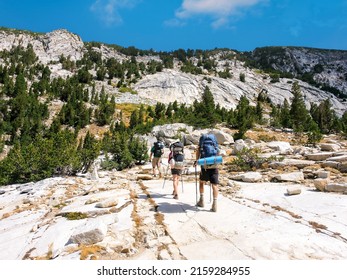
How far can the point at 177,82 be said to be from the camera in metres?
81.1

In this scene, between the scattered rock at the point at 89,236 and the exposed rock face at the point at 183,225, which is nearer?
the exposed rock face at the point at 183,225

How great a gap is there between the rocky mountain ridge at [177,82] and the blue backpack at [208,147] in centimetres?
5888

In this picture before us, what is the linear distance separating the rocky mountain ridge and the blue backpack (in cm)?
5888

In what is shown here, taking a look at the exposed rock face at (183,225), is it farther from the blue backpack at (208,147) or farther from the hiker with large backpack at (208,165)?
the blue backpack at (208,147)

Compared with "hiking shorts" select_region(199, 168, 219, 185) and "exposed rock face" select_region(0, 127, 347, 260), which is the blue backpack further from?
"exposed rock face" select_region(0, 127, 347, 260)

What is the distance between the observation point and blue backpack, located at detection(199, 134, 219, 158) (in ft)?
23.1

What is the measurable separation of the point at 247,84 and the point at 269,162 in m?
92.6

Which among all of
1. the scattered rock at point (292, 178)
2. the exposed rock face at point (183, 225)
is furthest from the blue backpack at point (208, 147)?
the scattered rock at point (292, 178)

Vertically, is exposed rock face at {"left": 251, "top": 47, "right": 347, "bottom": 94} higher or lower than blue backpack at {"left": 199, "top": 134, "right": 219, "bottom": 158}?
higher

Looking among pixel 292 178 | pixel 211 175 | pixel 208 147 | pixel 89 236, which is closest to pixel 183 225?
pixel 211 175

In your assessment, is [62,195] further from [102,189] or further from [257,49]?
[257,49]

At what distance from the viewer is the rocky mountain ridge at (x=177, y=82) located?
75500mm

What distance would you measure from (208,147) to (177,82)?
2996 inches

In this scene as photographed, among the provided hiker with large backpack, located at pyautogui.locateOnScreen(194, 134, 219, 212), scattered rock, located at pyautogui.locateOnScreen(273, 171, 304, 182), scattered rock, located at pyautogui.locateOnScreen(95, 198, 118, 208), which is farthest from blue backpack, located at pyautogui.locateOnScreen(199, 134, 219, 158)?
scattered rock, located at pyautogui.locateOnScreen(273, 171, 304, 182)
